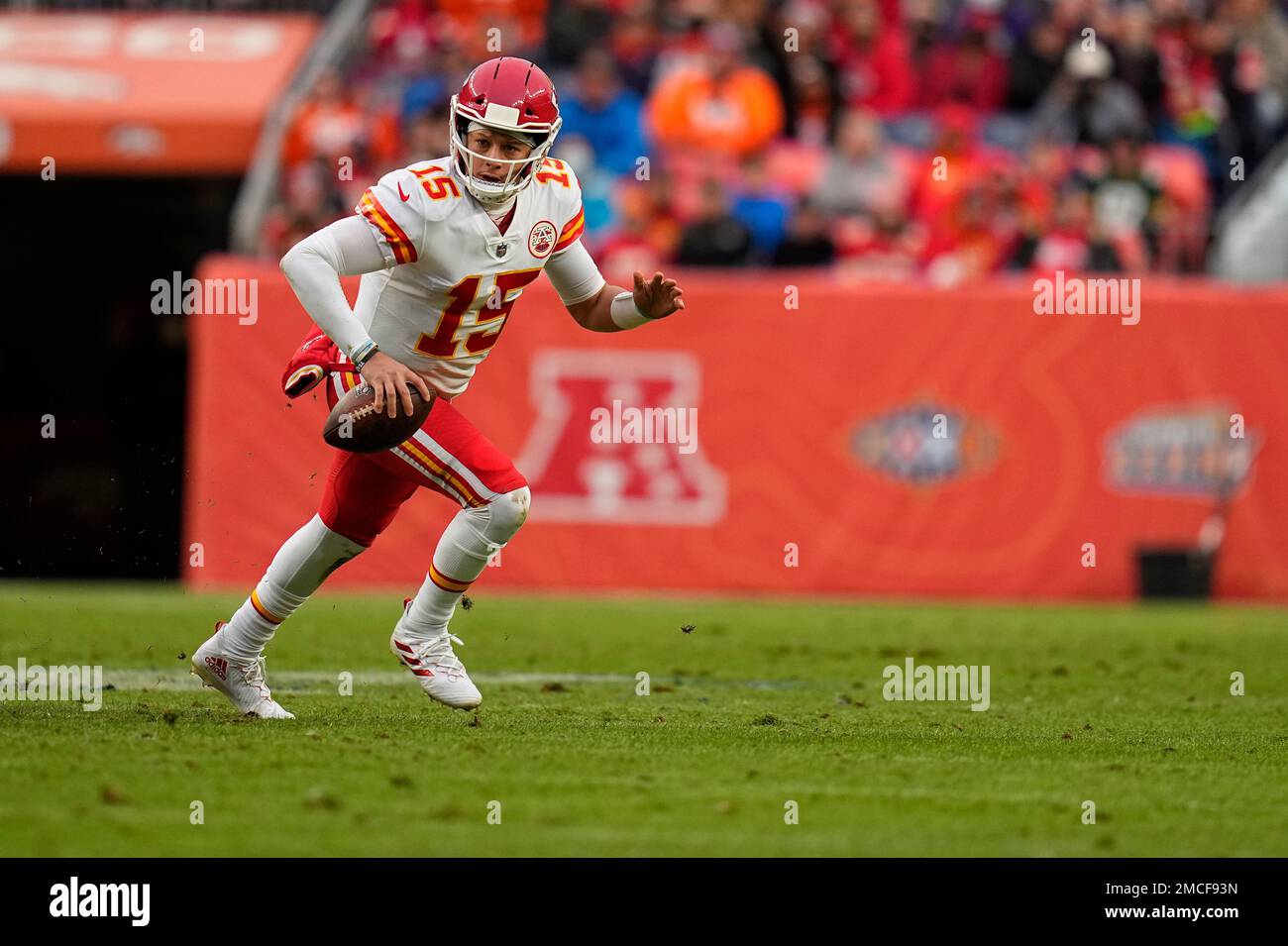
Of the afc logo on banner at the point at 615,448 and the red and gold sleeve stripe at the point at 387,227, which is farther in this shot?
the afc logo on banner at the point at 615,448

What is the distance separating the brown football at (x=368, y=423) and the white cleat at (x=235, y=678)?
34.7 inches

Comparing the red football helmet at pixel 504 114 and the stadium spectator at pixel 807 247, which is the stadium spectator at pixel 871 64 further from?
the red football helmet at pixel 504 114

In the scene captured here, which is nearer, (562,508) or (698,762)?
(698,762)

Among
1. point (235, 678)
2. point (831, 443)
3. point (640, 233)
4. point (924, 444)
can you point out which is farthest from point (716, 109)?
point (235, 678)

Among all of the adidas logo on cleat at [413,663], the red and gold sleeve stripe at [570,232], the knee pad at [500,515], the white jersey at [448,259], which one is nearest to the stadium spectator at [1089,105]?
the red and gold sleeve stripe at [570,232]

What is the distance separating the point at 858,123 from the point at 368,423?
9132 mm

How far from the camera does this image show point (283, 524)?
12.4m

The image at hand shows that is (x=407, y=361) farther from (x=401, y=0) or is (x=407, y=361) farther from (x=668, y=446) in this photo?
(x=401, y=0)

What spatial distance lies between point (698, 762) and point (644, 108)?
33.2 feet

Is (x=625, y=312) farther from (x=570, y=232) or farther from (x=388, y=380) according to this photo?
(x=388, y=380)

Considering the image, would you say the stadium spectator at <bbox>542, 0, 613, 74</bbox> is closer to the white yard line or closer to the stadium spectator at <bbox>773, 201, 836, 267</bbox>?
the stadium spectator at <bbox>773, 201, 836, 267</bbox>

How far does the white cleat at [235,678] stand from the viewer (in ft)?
21.7
